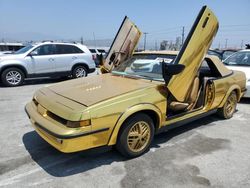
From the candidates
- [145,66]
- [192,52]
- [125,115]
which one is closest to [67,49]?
[145,66]

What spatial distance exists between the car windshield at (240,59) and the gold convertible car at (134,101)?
2805 mm

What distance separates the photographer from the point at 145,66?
427 centimetres

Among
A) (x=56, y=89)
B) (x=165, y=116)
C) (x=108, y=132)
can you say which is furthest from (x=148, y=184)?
(x=56, y=89)

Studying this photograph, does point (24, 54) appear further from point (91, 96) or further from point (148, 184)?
point (148, 184)

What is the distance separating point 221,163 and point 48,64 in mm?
7876

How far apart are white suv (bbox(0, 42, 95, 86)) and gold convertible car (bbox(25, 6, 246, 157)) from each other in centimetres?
569

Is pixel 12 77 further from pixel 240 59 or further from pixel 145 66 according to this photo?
pixel 240 59

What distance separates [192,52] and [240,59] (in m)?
4.64

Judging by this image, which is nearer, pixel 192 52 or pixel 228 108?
pixel 192 52

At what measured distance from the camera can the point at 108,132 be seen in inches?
119

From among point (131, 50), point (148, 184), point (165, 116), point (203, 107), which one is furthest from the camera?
point (131, 50)

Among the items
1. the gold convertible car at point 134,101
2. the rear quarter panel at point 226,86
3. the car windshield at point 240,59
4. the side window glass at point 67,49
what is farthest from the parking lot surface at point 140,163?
the side window glass at point 67,49

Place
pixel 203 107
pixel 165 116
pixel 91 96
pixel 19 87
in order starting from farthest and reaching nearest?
pixel 19 87 < pixel 203 107 < pixel 165 116 < pixel 91 96

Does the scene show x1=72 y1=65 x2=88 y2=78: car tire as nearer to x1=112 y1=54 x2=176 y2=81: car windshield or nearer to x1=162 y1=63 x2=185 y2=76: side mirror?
x1=112 y1=54 x2=176 y2=81: car windshield
